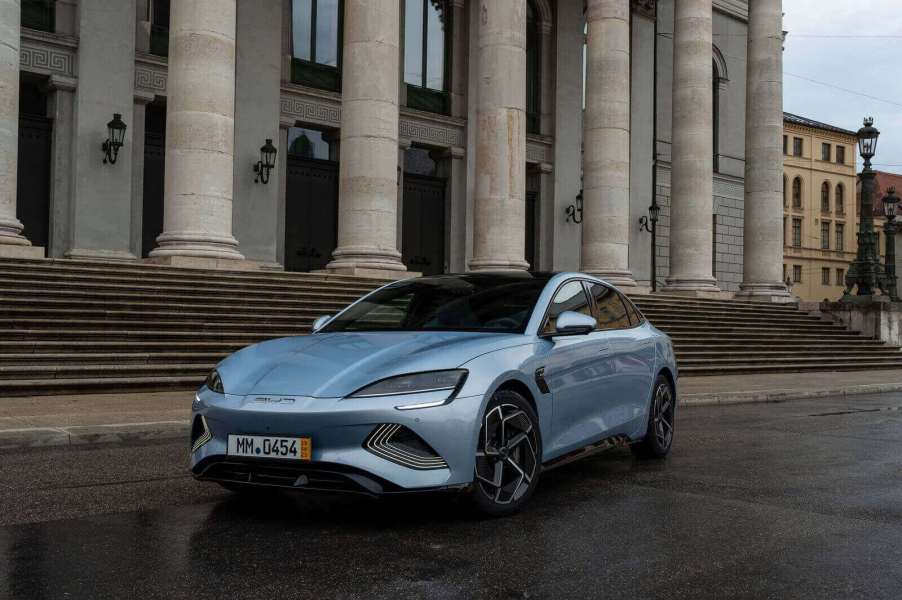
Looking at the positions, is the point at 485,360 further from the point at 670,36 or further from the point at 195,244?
the point at 670,36

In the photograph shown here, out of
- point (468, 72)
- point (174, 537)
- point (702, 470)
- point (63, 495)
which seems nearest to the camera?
point (174, 537)

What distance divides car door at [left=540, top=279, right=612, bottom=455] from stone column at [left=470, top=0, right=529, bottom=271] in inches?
645

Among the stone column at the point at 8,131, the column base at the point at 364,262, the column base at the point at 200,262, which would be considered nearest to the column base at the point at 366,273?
the column base at the point at 364,262

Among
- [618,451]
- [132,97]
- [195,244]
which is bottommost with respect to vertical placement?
[618,451]

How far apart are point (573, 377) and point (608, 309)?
1317 mm

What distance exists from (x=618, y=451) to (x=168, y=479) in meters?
3.86

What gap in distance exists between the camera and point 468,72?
31.3m

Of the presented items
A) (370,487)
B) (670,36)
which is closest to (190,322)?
(370,487)

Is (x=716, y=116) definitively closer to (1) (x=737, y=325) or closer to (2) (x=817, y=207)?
(1) (x=737, y=325)

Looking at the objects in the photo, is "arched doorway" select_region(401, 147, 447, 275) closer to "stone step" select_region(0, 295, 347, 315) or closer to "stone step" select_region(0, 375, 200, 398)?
"stone step" select_region(0, 295, 347, 315)

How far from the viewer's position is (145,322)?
588 inches

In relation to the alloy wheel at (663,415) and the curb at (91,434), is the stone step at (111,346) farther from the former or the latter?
the alloy wheel at (663,415)

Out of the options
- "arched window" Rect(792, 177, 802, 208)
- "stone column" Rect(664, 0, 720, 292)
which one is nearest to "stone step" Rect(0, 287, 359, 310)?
"stone column" Rect(664, 0, 720, 292)

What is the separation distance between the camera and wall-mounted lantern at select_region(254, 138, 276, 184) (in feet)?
84.3
